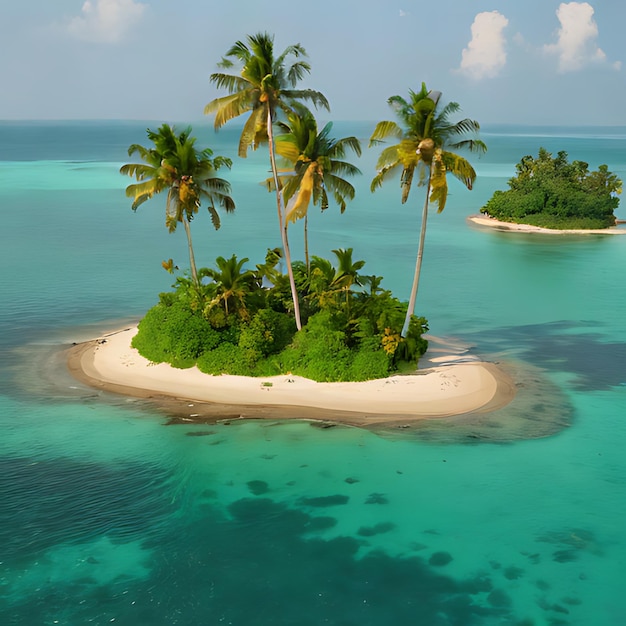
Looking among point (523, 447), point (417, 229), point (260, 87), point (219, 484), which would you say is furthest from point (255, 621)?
point (417, 229)

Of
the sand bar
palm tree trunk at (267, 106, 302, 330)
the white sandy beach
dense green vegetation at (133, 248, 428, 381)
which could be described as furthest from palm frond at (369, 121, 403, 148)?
the white sandy beach

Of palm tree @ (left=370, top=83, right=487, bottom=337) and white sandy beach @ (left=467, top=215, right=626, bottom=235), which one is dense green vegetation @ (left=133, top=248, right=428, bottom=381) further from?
white sandy beach @ (left=467, top=215, right=626, bottom=235)

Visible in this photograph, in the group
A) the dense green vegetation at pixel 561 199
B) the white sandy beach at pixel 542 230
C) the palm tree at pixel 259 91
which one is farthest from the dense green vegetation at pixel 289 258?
the dense green vegetation at pixel 561 199

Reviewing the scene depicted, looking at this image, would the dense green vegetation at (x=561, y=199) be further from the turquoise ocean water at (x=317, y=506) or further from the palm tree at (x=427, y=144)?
the palm tree at (x=427, y=144)

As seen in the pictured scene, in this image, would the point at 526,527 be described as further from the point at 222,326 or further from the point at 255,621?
the point at 222,326

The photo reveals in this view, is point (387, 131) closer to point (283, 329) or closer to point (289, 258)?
point (289, 258)

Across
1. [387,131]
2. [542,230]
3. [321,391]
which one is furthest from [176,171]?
[542,230]
